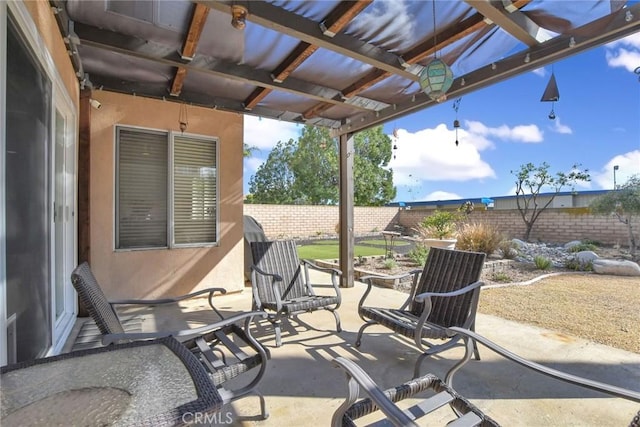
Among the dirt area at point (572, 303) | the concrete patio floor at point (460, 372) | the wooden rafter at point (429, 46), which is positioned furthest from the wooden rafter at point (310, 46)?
the dirt area at point (572, 303)

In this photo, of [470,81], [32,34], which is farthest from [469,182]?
[32,34]

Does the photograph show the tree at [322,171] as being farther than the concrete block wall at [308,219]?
Yes

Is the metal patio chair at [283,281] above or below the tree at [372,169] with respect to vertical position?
below

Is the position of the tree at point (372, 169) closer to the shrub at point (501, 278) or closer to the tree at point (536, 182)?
the tree at point (536, 182)

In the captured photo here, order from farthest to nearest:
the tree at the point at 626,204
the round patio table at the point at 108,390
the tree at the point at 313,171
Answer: the tree at the point at 313,171 → the tree at the point at 626,204 → the round patio table at the point at 108,390

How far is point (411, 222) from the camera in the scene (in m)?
16.0

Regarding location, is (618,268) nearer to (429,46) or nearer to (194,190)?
(429,46)

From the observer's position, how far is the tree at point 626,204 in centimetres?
774

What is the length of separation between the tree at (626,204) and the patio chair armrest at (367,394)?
9649mm

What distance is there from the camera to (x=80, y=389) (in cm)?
108

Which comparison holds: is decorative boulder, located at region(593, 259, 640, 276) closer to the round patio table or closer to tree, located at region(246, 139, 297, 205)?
the round patio table

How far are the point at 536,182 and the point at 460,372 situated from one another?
38.4 ft

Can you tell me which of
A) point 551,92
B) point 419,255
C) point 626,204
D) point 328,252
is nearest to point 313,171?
point 328,252

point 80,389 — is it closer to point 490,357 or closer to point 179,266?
point 490,357
